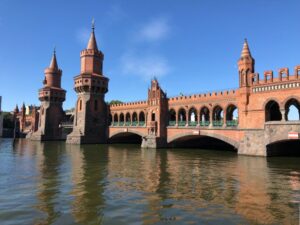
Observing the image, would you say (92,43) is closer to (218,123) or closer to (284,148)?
(218,123)

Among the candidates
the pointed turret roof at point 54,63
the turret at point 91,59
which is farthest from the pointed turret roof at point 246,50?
the pointed turret roof at point 54,63

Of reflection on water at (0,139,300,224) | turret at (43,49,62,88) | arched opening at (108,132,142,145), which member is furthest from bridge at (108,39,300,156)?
turret at (43,49,62,88)

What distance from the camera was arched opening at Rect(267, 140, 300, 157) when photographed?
1133 inches

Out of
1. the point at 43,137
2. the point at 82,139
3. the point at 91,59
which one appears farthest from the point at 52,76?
the point at 82,139

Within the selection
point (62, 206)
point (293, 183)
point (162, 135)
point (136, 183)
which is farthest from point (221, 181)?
point (162, 135)

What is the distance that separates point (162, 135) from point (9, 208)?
3278 cm

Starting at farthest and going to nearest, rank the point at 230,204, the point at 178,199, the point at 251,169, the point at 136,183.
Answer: the point at 251,169 → the point at 136,183 → the point at 178,199 → the point at 230,204

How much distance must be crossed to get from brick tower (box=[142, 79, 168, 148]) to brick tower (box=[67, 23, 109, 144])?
1436 cm

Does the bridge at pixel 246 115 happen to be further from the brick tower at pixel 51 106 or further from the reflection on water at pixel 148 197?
the brick tower at pixel 51 106

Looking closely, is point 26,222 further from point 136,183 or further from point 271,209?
point 271,209

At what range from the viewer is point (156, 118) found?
42969 mm

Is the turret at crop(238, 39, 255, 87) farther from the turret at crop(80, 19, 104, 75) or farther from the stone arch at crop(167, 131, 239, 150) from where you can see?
the turret at crop(80, 19, 104, 75)

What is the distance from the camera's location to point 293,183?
1542 centimetres

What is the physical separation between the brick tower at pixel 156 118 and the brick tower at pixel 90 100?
47.1ft
